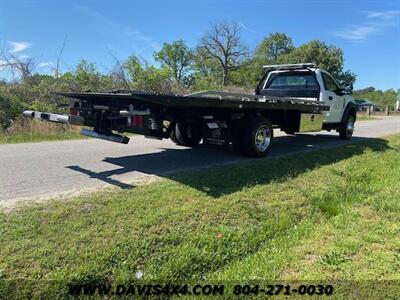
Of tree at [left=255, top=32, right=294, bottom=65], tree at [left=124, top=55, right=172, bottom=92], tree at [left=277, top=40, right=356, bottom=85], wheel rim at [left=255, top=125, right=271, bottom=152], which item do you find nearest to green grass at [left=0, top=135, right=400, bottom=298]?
wheel rim at [left=255, top=125, right=271, bottom=152]

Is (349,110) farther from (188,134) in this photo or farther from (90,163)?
(90,163)

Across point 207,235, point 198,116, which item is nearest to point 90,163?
point 198,116

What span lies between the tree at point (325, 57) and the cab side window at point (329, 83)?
51336mm

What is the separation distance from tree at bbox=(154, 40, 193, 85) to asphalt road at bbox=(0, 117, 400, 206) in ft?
214

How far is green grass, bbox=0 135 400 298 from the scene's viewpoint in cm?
333

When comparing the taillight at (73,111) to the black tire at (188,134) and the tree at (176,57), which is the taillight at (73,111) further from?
the tree at (176,57)

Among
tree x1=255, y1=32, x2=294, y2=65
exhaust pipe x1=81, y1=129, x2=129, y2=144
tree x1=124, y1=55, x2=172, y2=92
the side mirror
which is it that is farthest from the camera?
tree x1=255, y1=32, x2=294, y2=65

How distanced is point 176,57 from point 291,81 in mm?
65647

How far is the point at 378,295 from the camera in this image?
310cm

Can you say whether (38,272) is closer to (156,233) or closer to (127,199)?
(156,233)

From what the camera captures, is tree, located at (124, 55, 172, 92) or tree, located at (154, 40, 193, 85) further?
tree, located at (154, 40, 193, 85)

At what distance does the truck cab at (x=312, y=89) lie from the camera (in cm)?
1047

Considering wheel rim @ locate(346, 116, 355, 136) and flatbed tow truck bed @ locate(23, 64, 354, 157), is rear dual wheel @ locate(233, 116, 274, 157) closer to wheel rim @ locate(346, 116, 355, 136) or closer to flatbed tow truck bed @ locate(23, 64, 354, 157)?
flatbed tow truck bed @ locate(23, 64, 354, 157)

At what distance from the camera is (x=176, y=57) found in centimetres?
7431
